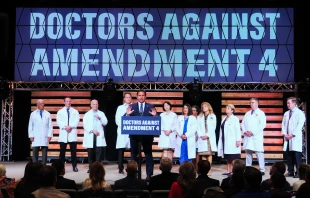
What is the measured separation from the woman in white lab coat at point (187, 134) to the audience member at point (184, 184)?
18.7 ft

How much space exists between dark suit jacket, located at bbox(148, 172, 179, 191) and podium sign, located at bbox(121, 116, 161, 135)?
214 cm

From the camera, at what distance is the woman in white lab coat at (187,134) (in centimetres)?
1142

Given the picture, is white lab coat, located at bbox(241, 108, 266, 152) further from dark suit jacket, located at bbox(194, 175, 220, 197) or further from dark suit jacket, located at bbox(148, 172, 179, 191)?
dark suit jacket, located at bbox(194, 175, 220, 197)

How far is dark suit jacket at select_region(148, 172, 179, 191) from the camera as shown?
6090mm

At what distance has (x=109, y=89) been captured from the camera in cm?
1360

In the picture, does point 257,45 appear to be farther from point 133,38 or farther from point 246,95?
point 133,38

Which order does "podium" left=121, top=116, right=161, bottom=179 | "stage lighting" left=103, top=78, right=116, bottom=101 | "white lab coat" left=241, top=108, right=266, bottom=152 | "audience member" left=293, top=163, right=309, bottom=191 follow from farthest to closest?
"stage lighting" left=103, top=78, right=116, bottom=101
"white lab coat" left=241, top=108, right=266, bottom=152
"podium" left=121, top=116, right=161, bottom=179
"audience member" left=293, top=163, right=309, bottom=191

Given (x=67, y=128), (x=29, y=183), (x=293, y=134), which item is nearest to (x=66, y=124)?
(x=67, y=128)

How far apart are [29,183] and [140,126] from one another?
3.05 meters

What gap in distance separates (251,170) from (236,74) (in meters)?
9.55

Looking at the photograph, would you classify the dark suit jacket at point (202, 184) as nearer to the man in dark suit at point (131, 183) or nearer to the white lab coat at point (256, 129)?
the man in dark suit at point (131, 183)

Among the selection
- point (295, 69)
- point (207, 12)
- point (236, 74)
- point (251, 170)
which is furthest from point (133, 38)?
point (251, 170)

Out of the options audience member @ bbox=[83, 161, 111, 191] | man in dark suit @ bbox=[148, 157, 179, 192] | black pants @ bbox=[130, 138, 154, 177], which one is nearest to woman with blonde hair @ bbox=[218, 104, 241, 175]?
black pants @ bbox=[130, 138, 154, 177]

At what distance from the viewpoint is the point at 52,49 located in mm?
14516
